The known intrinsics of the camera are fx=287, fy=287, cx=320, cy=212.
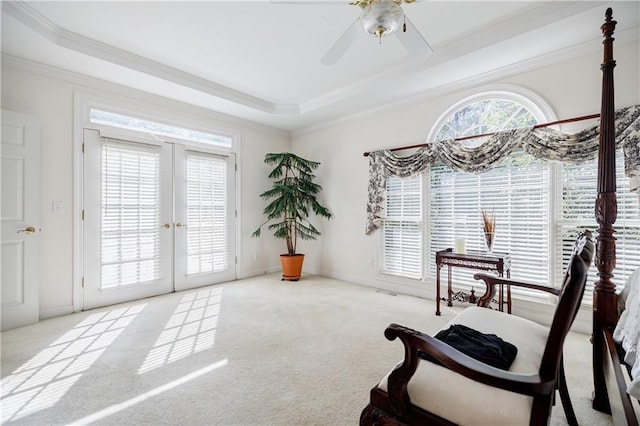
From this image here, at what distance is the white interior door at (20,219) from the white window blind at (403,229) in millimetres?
4016

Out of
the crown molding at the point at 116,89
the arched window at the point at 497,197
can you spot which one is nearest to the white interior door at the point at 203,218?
the crown molding at the point at 116,89

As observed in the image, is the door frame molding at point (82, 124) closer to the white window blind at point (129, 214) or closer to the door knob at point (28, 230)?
the white window blind at point (129, 214)

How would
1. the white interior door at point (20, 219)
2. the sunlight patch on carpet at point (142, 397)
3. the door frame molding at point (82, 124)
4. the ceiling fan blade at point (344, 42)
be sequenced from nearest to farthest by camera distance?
the sunlight patch on carpet at point (142, 397) → the ceiling fan blade at point (344, 42) → the white interior door at point (20, 219) → the door frame molding at point (82, 124)

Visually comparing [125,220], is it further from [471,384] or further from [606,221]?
[606,221]

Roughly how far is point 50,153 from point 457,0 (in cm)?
417

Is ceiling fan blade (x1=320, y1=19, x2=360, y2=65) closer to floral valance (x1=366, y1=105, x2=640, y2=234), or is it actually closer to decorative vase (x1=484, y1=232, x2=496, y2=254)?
floral valance (x1=366, y1=105, x2=640, y2=234)

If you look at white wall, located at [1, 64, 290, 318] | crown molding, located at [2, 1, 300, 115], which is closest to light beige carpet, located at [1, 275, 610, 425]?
white wall, located at [1, 64, 290, 318]

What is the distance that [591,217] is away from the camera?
2.64 meters

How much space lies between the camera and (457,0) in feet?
7.53

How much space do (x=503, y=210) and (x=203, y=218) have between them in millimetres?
3941

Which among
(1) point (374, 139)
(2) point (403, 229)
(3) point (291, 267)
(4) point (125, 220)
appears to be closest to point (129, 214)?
(4) point (125, 220)

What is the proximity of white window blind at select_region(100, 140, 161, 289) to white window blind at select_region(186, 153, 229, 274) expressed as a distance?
0.46 m

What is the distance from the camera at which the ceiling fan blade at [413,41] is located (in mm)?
2016

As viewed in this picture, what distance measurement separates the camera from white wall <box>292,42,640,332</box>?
2635 mm
